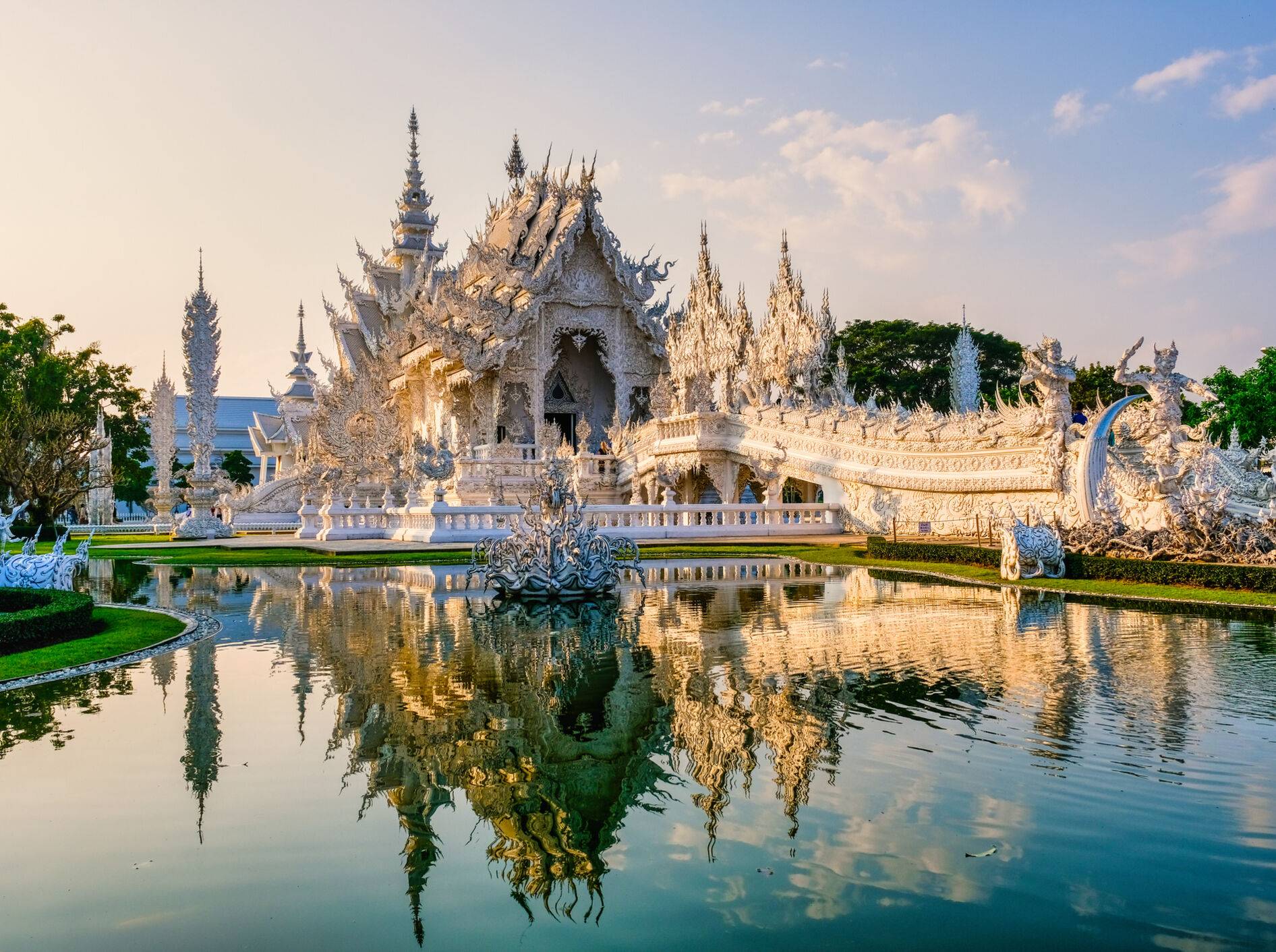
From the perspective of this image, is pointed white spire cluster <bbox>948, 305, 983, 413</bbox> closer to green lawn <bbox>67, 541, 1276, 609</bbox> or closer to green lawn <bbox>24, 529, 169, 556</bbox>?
green lawn <bbox>67, 541, 1276, 609</bbox>

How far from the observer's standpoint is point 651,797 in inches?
189

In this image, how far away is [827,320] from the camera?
3262 cm

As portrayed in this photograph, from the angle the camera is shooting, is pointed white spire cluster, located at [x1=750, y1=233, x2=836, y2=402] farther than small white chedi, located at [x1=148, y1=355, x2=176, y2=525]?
No

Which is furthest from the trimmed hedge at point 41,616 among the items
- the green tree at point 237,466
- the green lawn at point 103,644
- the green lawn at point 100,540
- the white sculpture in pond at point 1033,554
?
the green tree at point 237,466

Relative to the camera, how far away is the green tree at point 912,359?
4834 centimetres

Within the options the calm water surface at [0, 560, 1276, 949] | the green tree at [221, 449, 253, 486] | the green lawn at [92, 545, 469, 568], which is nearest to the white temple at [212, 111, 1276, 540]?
the green lawn at [92, 545, 469, 568]

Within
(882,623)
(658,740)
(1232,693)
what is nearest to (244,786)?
(658,740)

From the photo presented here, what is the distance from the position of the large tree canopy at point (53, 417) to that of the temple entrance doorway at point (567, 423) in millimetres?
14388

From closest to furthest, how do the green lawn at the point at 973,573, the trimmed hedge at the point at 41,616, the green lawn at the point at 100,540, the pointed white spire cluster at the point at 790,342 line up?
the trimmed hedge at the point at 41,616 → the green lawn at the point at 973,573 → the green lawn at the point at 100,540 → the pointed white spire cluster at the point at 790,342

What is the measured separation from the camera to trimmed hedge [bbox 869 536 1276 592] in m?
12.1

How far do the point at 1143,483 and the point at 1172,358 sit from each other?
2.07m

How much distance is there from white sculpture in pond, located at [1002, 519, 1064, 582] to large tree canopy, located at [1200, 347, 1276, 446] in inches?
938

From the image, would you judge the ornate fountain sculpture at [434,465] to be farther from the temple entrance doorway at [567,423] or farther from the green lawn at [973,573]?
the temple entrance doorway at [567,423]

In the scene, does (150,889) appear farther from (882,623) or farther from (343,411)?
(343,411)
